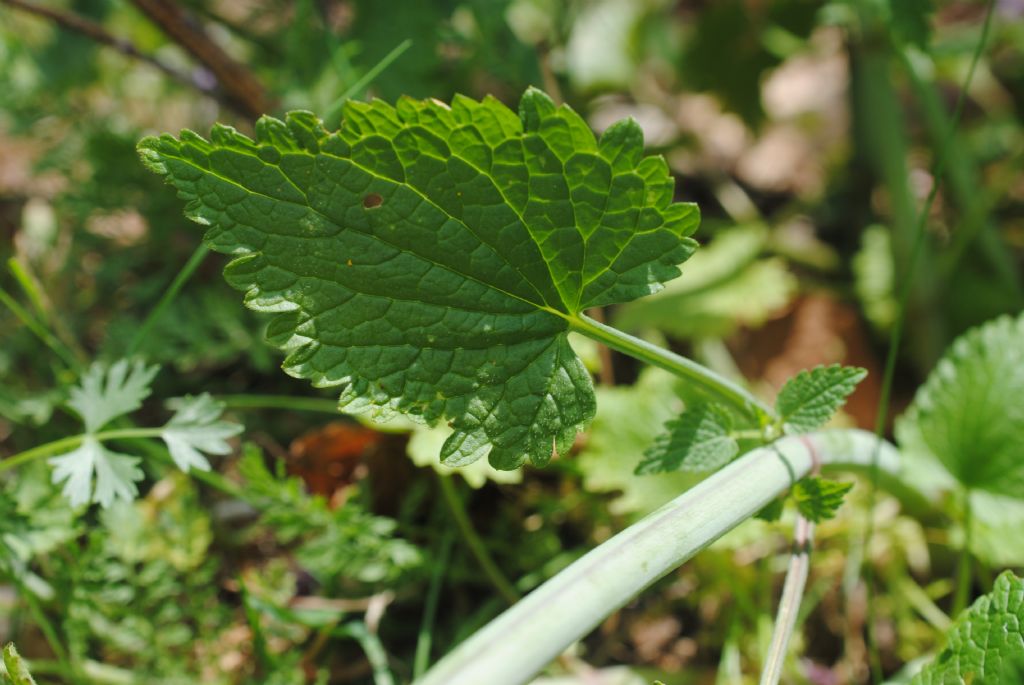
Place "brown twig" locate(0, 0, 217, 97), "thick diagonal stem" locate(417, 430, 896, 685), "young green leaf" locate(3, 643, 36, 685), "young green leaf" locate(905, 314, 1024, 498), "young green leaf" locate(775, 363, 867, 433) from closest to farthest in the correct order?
"thick diagonal stem" locate(417, 430, 896, 685)
"young green leaf" locate(3, 643, 36, 685)
"young green leaf" locate(775, 363, 867, 433)
"young green leaf" locate(905, 314, 1024, 498)
"brown twig" locate(0, 0, 217, 97)

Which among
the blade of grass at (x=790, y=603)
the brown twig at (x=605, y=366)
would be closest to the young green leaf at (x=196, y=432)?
the blade of grass at (x=790, y=603)

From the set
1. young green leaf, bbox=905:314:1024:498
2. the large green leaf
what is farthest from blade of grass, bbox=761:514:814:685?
young green leaf, bbox=905:314:1024:498

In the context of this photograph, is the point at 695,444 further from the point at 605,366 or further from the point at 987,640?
the point at 605,366

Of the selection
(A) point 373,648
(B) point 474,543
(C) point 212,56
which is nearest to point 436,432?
(B) point 474,543

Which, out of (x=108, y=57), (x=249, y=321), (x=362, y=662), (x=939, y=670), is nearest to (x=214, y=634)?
(x=362, y=662)

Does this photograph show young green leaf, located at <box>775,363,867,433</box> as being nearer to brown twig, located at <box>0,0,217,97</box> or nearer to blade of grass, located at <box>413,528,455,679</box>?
blade of grass, located at <box>413,528,455,679</box>

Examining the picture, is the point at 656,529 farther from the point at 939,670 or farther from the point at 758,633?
the point at 758,633
